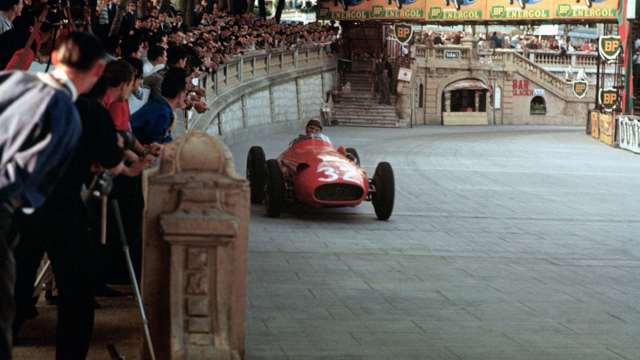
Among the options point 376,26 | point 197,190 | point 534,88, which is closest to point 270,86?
point 376,26

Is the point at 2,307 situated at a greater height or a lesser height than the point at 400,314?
greater

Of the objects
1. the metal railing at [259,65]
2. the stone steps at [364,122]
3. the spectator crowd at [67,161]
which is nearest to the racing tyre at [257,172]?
the spectator crowd at [67,161]

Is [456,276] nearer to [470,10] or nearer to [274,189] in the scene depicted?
[274,189]

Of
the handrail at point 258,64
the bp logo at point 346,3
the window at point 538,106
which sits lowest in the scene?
the window at point 538,106

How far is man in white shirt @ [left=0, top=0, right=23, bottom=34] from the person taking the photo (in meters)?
9.69

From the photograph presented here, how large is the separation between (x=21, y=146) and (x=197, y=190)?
7.47ft

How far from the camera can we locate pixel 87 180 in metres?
6.49

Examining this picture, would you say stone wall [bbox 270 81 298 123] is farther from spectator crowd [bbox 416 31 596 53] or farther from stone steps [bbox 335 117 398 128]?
spectator crowd [bbox 416 31 596 53]

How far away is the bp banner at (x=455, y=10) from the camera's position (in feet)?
161

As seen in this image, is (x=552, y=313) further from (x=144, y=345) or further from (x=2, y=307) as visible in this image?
(x=2, y=307)

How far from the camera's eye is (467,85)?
208ft

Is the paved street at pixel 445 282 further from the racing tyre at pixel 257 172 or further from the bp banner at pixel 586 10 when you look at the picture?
the bp banner at pixel 586 10

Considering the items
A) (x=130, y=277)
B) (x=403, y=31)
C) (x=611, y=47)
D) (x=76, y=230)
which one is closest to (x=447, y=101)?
(x=403, y=31)

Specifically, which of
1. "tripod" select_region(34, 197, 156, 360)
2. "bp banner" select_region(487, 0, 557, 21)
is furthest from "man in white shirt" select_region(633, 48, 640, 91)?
"tripod" select_region(34, 197, 156, 360)
